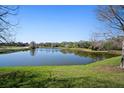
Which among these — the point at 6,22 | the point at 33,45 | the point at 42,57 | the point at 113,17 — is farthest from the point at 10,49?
the point at 113,17

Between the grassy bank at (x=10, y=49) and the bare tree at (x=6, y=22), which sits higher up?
the bare tree at (x=6, y=22)

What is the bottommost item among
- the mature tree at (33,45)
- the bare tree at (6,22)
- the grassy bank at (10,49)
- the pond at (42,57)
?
the pond at (42,57)

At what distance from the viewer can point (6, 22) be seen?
8.31m

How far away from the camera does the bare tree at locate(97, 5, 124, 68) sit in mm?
9297

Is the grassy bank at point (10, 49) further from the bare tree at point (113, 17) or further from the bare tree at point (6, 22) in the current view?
the bare tree at point (113, 17)

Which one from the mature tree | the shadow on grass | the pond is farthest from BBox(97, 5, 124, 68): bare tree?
the shadow on grass

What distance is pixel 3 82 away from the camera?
721cm

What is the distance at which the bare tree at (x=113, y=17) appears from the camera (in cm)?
930

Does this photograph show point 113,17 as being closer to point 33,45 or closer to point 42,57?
point 33,45

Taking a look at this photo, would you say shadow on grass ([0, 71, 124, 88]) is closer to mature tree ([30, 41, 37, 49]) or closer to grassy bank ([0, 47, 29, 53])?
grassy bank ([0, 47, 29, 53])

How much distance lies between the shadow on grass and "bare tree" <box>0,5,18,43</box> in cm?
115

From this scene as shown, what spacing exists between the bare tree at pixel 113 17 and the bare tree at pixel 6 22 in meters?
2.90

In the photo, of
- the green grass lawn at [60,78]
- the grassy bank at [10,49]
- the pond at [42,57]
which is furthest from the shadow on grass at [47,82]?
the pond at [42,57]
